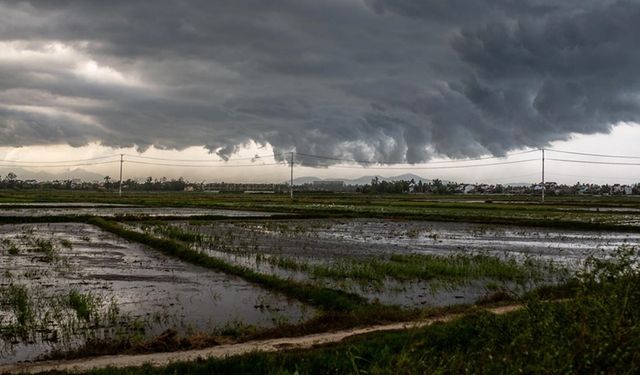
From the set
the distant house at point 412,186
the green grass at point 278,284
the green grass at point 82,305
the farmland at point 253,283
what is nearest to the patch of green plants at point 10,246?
the farmland at point 253,283

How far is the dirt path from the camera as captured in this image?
632 centimetres

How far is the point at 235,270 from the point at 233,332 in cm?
612

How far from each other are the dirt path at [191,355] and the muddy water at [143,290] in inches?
32.2

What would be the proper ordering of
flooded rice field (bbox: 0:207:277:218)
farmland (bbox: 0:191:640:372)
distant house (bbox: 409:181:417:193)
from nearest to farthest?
farmland (bbox: 0:191:640:372) → flooded rice field (bbox: 0:207:277:218) → distant house (bbox: 409:181:417:193)

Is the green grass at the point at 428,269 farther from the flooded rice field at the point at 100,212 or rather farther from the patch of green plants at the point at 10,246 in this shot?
the flooded rice field at the point at 100,212

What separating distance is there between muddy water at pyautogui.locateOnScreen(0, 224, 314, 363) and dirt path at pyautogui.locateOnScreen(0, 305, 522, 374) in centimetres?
82

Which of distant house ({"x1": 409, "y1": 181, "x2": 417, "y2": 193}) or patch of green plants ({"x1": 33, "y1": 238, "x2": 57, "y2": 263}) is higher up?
distant house ({"x1": 409, "y1": 181, "x2": 417, "y2": 193})

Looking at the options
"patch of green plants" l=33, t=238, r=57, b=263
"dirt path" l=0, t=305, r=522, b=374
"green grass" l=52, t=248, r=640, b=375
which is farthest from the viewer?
"patch of green plants" l=33, t=238, r=57, b=263

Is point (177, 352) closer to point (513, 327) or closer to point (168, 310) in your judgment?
point (168, 310)

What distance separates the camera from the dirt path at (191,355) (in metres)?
6.32

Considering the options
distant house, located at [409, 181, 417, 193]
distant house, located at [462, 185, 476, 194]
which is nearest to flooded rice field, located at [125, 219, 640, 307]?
distant house, located at [409, 181, 417, 193]

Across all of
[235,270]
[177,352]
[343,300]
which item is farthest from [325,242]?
[177,352]

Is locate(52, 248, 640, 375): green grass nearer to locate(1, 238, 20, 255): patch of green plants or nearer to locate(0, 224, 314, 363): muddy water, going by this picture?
locate(0, 224, 314, 363): muddy water

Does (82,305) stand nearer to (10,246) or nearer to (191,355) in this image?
(191,355)
